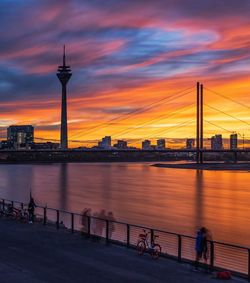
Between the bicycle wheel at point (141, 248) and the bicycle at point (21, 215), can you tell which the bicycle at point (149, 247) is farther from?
the bicycle at point (21, 215)

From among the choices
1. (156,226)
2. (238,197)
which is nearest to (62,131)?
(238,197)

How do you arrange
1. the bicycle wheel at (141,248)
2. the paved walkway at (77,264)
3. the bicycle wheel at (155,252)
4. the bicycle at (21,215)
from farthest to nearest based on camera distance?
1. the bicycle at (21,215)
2. the bicycle wheel at (141,248)
3. the bicycle wheel at (155,252)
4. the paved walkway at (77,264)

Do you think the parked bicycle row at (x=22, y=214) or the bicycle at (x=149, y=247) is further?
the parked bicycle row at (x=22, y=214)

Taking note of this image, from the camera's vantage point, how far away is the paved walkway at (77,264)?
12469mm

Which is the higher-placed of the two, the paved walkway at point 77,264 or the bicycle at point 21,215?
the bicycle at point 21,215

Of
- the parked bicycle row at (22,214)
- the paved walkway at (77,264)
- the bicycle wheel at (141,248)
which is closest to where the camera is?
the paved walkway at (77,264)

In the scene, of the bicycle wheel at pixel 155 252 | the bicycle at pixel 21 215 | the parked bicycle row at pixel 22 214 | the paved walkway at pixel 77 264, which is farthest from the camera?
the bicycle at pixel 21 215

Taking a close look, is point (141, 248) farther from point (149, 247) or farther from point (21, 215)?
point (21, 215)

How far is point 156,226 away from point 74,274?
21618 millimetres

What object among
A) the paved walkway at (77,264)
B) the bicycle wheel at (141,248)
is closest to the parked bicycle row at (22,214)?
the paved walkway at (77,264)

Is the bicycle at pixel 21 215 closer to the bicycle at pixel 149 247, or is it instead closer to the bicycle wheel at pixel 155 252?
the bicycle at pixel 149 247

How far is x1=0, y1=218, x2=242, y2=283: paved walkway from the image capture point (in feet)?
40.9

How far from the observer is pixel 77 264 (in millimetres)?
13992

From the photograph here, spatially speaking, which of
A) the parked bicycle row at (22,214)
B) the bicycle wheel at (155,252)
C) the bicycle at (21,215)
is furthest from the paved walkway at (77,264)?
the bicycle at (21,215)
